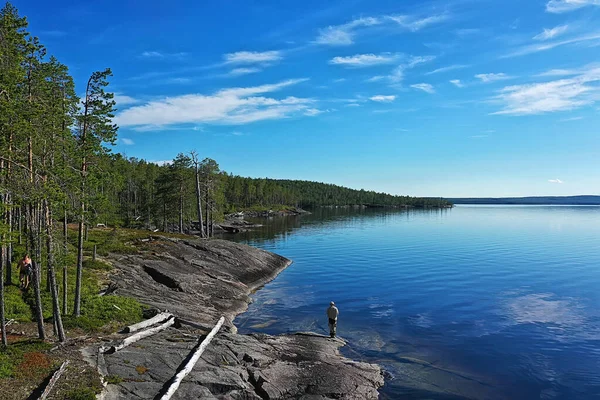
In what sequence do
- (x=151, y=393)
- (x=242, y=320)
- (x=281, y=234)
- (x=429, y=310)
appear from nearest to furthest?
1. (x=151, y=393)
2. (x=242, y=320)
3. (x=429, y=310)
4. (x=281, y=234)

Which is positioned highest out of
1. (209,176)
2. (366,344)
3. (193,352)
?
(209,176)

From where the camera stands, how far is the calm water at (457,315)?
22.8 metres

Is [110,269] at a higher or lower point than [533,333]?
higher

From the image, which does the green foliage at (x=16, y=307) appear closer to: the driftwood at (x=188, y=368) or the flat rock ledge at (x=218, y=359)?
the flat rock ledge at (x=218, y=359)

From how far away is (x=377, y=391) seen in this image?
20.6 meters

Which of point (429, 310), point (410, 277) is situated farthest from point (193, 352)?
point (410, 277)

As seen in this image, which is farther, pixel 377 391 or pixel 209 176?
pixel 209 176

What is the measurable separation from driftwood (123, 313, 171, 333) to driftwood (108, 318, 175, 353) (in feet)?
1.49

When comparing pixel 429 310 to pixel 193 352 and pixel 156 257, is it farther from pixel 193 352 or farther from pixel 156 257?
pixel 156 257

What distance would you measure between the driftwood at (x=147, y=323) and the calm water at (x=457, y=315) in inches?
281

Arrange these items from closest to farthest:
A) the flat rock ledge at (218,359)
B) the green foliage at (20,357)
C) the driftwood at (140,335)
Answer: the green foliage at (20,357) → the flat rock ledge at (218,359) → the driftwood at (140,335)

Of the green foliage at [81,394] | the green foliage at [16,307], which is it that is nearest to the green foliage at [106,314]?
the green foliage at [16,307]

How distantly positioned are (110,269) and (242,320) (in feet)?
40.4

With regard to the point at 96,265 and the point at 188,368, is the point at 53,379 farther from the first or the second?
the point at 96,265
